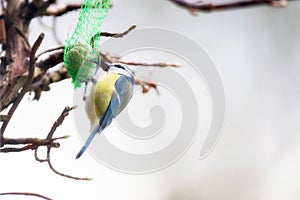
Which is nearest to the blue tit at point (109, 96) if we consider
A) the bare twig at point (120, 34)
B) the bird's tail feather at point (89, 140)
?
the bird's tail feather at point (89, 140)

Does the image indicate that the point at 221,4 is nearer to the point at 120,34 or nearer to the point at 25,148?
the point at 120,34

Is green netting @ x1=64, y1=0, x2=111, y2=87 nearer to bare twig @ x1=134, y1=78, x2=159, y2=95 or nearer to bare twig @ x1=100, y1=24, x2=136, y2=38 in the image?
bare twig @ x1=100, y1=24, x2=136, y2=38

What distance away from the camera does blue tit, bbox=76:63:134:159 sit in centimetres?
103

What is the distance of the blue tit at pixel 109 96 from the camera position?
3.36ft

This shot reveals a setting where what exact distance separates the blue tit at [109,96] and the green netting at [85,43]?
0.05 metres

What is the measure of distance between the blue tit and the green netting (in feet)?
0.15

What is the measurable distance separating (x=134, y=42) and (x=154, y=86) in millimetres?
148

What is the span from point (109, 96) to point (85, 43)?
13cm

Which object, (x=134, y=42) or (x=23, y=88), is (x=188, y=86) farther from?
(x=23, y=88)

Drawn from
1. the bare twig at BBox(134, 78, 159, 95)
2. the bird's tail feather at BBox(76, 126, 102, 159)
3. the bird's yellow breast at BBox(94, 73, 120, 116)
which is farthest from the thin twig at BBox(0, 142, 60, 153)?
the bare twig at BBox(134, 78, 159, 95)

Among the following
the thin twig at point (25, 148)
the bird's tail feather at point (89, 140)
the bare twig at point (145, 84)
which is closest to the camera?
the thin twig at point (25, 148)

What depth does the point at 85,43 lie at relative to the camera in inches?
37.9

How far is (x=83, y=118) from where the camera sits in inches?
41.4

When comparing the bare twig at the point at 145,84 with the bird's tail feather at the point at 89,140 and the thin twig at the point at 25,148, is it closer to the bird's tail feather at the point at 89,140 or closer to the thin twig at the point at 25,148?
the bird's tail feather at the point at 89,140
